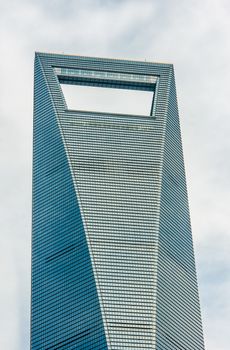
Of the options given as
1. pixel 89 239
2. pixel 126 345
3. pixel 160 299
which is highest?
pixel 89 239

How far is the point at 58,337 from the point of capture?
196750 millimetres

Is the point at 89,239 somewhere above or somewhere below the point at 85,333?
above

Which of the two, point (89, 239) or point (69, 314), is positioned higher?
point (89, 239)

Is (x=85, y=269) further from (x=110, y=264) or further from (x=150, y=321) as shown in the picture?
(x=150, y=321)

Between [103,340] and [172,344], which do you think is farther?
[172,344]

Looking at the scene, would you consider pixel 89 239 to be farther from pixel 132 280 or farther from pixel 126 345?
pixel 126 345

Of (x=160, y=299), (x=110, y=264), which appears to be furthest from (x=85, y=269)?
(x=160, y=299)

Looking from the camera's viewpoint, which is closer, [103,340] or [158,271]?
[103,340]

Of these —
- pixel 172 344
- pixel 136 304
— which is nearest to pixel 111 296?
pixel 136 304

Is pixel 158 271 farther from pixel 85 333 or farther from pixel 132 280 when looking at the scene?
pixel 85 333

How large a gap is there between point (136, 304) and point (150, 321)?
4931mm

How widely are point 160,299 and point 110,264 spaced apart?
14084 mm

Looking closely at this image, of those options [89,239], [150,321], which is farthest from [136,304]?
[89,239]

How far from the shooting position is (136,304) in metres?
193
